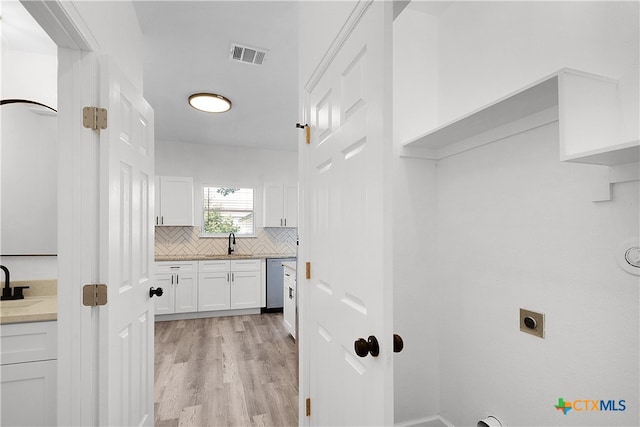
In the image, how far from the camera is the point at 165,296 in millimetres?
4602

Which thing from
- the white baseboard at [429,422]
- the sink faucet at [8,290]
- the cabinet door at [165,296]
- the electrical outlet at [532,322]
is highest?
the sink faucet at [8,290]

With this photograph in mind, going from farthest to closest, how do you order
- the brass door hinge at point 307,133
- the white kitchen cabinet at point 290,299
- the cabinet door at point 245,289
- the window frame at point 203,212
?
the window frame at point 203,212 → the cabinet door at point 245,289 → the white kitchen cabinet at point 290,299 → the brass door hinge at point 307,133

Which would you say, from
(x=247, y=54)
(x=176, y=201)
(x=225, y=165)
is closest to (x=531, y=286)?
(x=247, y=54)

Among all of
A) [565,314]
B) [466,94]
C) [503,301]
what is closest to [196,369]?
[503,301]

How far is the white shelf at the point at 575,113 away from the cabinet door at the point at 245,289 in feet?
13.6

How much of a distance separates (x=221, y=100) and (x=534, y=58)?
2.87 metres

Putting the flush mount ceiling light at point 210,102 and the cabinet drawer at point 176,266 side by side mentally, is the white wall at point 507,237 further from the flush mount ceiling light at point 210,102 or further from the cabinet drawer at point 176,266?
the cabinet drawer at point 176,266

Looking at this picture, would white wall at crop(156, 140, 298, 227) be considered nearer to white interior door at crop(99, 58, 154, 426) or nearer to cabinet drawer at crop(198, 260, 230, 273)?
cabinet drawer at crop(198, 260, 230, 273)

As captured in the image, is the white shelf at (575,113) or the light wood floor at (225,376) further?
the light wood floor at (225,376)

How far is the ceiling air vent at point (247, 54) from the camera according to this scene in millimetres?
2463

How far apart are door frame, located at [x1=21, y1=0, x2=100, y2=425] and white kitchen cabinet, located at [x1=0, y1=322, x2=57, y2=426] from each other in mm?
239

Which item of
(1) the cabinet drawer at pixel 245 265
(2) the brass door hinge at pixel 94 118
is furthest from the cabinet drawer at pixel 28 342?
(1) the cabinet drawer at pixel 245 265

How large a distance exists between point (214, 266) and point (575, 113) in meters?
4.65

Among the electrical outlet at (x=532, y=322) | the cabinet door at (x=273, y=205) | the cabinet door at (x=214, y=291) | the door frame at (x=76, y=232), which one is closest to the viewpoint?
the door frame at (x=76, y=232)
